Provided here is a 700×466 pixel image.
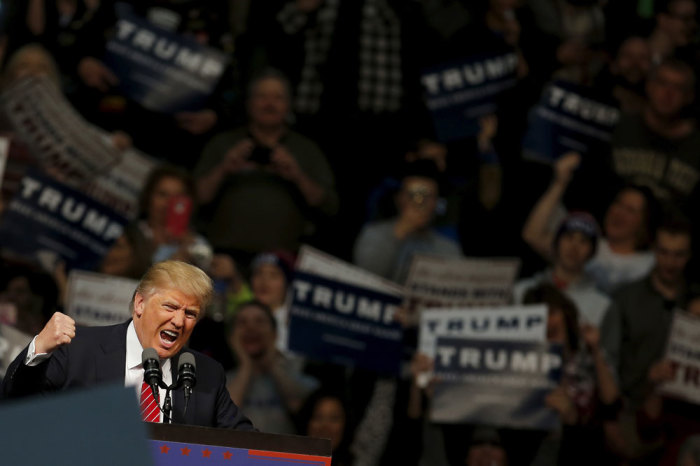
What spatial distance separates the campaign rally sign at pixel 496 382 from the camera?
7.65 meters

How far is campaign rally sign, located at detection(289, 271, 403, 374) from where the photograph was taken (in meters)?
7.58

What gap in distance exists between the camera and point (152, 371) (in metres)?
3.19

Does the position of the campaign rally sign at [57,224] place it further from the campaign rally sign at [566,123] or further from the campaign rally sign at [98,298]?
the campaign rally sign at [566,123]

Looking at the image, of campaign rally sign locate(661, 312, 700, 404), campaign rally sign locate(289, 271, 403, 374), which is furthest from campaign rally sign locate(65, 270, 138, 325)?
campaign rally sign locate(661, 312, 700, 404)

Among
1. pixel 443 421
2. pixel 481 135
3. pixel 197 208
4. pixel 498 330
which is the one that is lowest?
pixel 443 421

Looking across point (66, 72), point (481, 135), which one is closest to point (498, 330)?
point (481, 135)

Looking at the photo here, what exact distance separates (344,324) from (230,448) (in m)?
4.84

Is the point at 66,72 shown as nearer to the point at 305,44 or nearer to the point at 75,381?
the point at 305,44

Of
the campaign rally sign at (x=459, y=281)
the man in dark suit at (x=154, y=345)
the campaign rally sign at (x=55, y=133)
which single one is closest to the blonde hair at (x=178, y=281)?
the man in dark suit at (x=154, y=345)

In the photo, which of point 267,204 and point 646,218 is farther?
point 646,218

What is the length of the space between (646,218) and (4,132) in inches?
154

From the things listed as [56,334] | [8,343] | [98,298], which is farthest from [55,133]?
[56,334]

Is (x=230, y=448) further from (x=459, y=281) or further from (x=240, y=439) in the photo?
(x=459, y=281)

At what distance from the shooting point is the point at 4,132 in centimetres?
767
